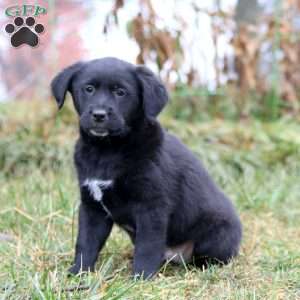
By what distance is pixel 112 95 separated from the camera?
11.0 ft

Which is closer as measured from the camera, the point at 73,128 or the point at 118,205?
the point at 118,205

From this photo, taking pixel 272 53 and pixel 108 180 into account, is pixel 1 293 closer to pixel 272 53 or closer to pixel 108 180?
pixel 108 180

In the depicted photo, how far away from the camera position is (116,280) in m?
2.97

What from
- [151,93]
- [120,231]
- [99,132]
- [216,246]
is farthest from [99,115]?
[120,231]

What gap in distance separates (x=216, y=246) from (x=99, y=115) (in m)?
1.06

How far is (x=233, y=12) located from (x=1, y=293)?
20.7 ft

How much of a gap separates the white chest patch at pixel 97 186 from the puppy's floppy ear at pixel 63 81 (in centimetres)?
49

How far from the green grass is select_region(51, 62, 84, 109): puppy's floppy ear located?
2.88 ft

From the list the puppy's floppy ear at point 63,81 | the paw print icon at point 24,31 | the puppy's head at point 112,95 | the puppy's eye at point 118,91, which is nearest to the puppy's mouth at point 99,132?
the puppy's head at point 112,95

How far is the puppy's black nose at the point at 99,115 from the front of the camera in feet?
10.6

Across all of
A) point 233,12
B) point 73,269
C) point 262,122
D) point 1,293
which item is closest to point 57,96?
point 73,269

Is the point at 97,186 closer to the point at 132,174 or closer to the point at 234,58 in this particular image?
the point at 132,174

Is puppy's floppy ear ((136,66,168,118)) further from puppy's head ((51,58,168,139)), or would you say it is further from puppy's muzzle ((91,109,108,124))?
puppy's muzzle ((91,109,108,124))

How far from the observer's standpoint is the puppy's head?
3.30m
